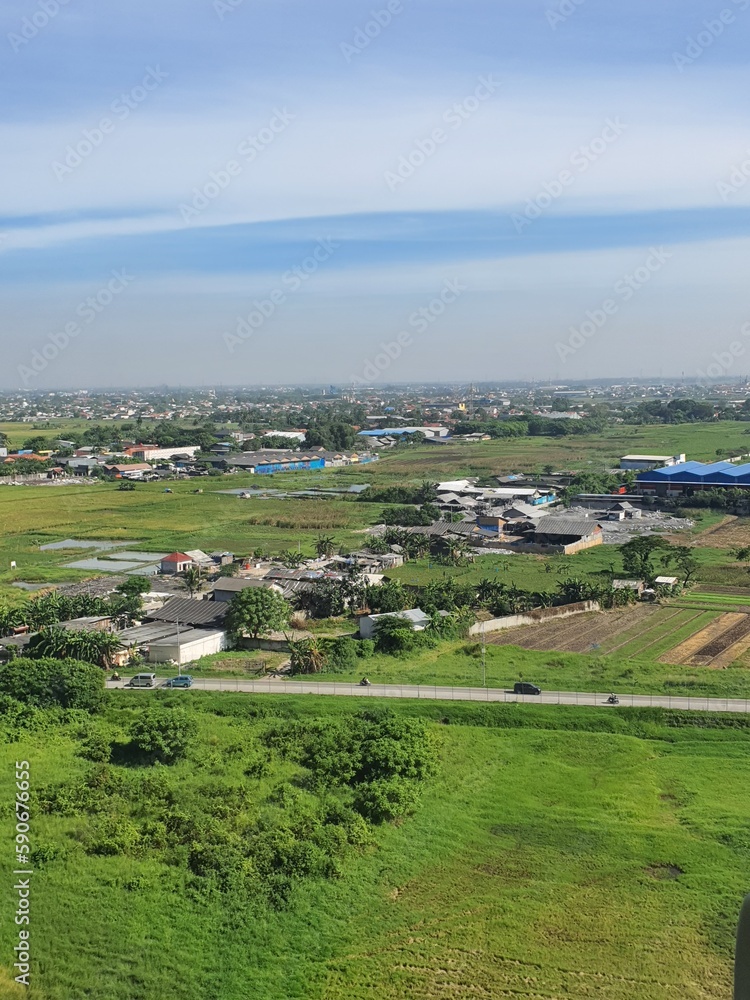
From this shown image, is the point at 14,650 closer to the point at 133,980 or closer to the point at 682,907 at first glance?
the point at 133,980

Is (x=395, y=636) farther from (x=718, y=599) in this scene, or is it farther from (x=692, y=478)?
(x=692, y=478)

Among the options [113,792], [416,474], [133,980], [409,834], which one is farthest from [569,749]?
[416,474]

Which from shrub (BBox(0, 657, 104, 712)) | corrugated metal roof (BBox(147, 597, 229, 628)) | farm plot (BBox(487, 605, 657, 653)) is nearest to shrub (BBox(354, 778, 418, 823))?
shrub (BBox(0, 657, 104, 712))

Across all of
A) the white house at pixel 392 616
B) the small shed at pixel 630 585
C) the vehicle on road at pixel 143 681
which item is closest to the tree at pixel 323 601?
the white house at pixel 392 616

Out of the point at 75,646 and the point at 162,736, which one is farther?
the point at 75,646

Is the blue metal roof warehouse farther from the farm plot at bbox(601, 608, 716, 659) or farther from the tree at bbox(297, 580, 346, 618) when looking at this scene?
the tree at bbox(297, 580, 346, 618)

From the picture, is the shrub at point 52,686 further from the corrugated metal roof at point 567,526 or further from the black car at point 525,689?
the corrugated metal roof at point 567,526

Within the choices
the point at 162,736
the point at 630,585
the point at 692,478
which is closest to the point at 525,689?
the point at 162,736
